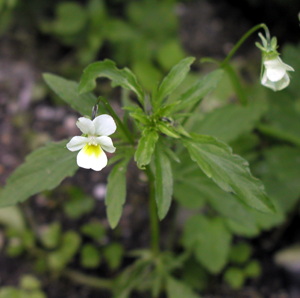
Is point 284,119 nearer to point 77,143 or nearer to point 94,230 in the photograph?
point 94,230

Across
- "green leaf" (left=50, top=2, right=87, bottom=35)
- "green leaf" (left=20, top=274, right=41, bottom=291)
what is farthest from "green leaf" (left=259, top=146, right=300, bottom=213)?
"green leaf" (left=50, top=2, right=87, bottom=35)

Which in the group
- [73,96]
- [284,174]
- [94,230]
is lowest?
[94,230]

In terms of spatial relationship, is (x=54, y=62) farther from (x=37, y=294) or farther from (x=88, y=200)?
(x=37, y=294)

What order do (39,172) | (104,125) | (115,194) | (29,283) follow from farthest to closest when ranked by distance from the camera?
1. (29,283)
2. (39,172)
3. (115,194)
4. (104,125)

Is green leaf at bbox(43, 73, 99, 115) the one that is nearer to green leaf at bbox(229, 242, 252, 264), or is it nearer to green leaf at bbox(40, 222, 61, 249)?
green leaf at bbox(40, 222, 61, 249)

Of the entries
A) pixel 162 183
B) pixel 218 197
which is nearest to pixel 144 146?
pixel 162 183

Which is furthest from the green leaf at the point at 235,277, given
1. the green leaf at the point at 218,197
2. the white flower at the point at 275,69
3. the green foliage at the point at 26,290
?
the white flower at the point at 275,69

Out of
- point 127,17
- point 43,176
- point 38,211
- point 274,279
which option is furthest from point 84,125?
point 127,17

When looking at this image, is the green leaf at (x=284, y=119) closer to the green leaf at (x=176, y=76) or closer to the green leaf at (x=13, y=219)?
the green leaf at (x=176, y=76)
